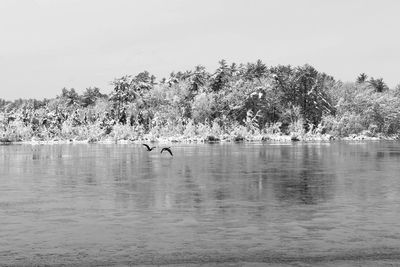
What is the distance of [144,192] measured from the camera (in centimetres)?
1980

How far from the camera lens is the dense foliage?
88.8 meters

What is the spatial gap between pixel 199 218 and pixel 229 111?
283ft

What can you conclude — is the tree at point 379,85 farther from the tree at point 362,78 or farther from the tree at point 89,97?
the tree at point 89,97

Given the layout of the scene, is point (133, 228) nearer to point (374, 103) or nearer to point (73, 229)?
point (73, 229)

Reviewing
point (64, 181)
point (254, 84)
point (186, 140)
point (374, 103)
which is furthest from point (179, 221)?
point (374, 103)

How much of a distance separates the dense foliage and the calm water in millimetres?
61648

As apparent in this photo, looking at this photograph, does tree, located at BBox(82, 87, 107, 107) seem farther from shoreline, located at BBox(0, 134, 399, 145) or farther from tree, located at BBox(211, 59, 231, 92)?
shoreline, located at BBox(0, 134, 399, 145)

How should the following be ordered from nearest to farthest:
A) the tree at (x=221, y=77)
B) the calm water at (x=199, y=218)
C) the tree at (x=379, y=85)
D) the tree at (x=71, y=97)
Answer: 1. the calm water at (x=199, y=218)
2. the tree at (x=221, y=77)
3. the tree at (x=379, y=85)
4. the tree at (x=71, y=97)

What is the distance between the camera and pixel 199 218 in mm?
14305

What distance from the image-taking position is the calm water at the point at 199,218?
10594mm

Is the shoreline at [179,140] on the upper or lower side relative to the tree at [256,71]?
lower

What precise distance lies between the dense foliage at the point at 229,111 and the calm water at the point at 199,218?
61648 millimetres

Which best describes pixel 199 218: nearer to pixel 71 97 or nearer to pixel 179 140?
pixel 179 140

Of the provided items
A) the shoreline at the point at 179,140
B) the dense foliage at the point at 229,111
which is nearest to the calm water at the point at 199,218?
the shoreline at the point at 179,140
